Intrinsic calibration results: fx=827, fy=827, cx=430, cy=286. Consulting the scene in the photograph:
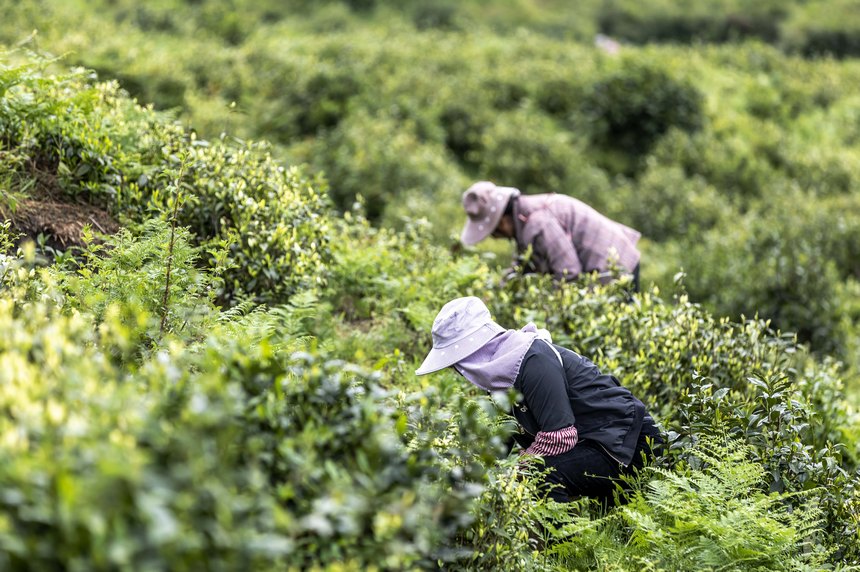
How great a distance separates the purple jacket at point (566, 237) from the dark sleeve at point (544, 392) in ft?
7.75

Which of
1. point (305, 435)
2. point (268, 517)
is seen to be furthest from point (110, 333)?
point (268, 517)

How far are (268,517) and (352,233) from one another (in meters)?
5.61

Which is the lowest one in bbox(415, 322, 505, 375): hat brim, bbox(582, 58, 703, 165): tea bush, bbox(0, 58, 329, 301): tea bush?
bbox(582, 58, 703, 165): tea bush

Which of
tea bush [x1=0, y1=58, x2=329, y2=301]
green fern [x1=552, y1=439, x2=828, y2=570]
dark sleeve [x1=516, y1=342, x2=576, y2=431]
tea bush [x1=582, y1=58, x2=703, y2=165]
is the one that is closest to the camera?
green fern [x1=552, y1=439, x2=828, y2=570]

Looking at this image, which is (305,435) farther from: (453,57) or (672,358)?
(453,57)

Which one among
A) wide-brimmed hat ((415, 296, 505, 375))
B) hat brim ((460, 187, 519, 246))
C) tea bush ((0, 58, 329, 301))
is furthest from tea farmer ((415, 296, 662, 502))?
hat brim ((460, 187, 519, 246))

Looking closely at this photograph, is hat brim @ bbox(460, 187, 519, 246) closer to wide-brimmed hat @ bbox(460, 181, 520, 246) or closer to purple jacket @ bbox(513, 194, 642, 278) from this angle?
wide-brimmed hat @ bbox(460, 181, 520, 246)

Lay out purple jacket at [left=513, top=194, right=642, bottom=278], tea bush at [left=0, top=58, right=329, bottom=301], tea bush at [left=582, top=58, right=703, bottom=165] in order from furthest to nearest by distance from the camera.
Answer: tea bush at [left=582, top=58, right=703, bottom=165]
purple jacket at [left=513, top=194, right=642, bottom=278]
tea bush at [left=0, top=58, right=329, bottom=301]

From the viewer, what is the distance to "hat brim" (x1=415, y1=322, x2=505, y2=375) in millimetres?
4457

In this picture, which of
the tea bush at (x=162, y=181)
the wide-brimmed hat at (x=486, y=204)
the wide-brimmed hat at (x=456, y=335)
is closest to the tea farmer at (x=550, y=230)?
the wide-brimmed hat at (x=486, y=204)

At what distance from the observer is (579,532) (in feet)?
13.9

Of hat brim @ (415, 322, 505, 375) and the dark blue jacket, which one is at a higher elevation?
hat brim @ (415, 322, 505, 375)

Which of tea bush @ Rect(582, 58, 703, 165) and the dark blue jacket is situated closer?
the dark blue jacket

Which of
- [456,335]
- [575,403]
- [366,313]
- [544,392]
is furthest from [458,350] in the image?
[366,313]
